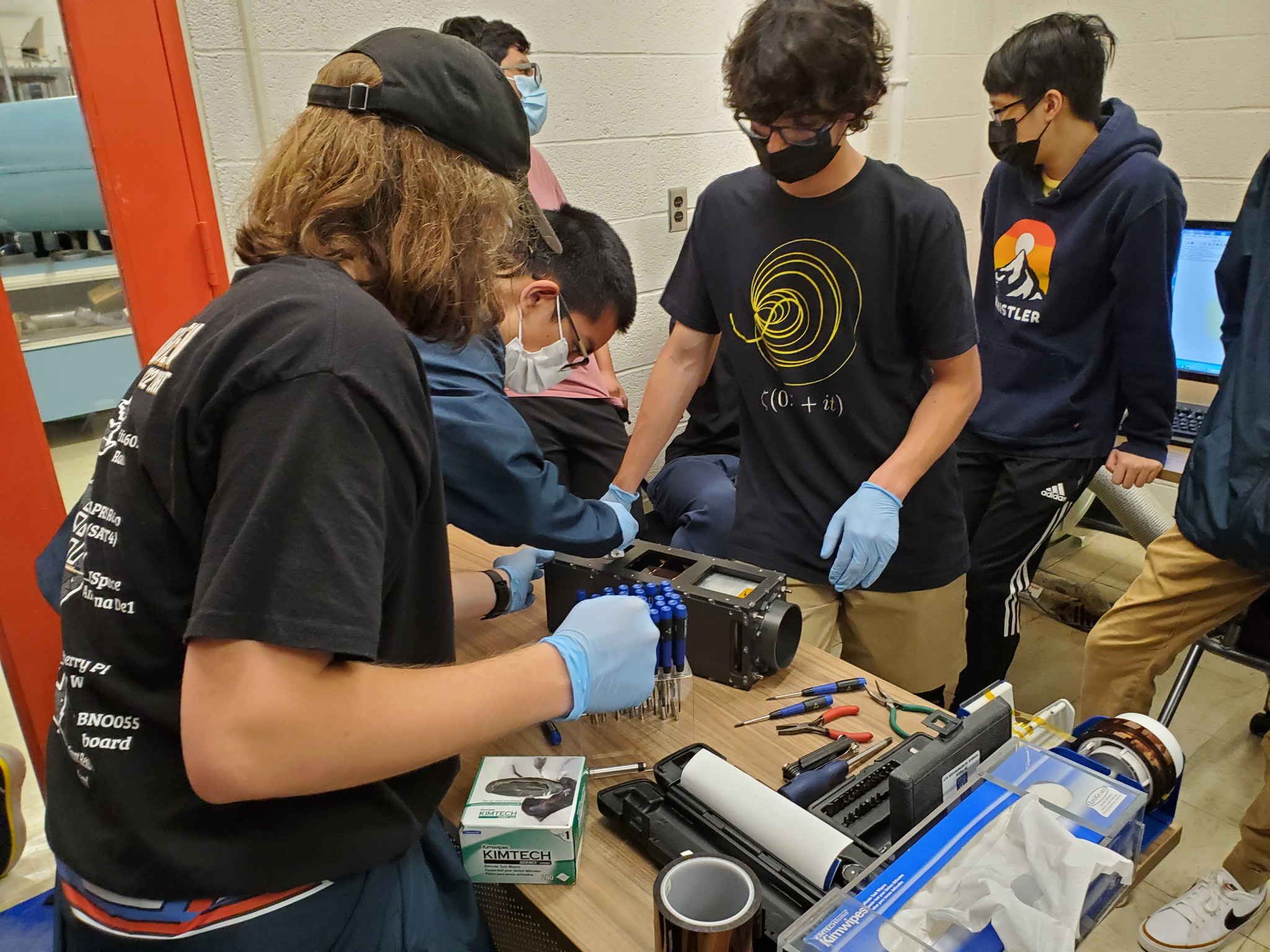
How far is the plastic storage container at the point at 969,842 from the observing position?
1.94 ft

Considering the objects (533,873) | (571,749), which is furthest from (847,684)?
(533,873)

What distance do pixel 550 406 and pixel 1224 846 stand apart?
179 centimetres

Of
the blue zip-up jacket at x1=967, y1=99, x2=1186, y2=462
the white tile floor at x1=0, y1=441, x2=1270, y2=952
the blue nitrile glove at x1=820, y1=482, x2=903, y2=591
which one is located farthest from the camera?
the blue zip-up jacket at x1=967, y1=99, x2=1186, y2=462

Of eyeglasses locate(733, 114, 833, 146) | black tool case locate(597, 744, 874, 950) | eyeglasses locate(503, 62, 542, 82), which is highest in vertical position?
eyeglasses locate(503, 62, 542, 82)

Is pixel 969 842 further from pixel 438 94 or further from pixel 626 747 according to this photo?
pixel 438 94

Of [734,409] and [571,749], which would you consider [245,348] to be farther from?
[734,409]

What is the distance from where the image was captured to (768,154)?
1.29m

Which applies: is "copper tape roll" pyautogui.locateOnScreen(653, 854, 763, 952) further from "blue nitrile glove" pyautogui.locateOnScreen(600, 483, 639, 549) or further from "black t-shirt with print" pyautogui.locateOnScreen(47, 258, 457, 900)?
"blue nitrile glove" pyautogui.locateOnScreen(600, 483, 639, 549)

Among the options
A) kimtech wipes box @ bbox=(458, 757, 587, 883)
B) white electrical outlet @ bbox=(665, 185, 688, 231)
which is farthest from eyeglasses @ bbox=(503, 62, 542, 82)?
kimtech wipes box @ bbox=(458, 757, 587, 883)

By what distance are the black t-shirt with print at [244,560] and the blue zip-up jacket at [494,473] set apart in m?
0.46

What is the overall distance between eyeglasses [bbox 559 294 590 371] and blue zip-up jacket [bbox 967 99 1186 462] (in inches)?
45.6

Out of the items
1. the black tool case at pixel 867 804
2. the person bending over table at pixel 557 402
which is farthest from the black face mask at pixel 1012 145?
the black tool case at pixel 867 804

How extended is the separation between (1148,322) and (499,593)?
1515mm

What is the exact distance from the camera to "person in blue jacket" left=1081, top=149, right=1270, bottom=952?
1501 mm
